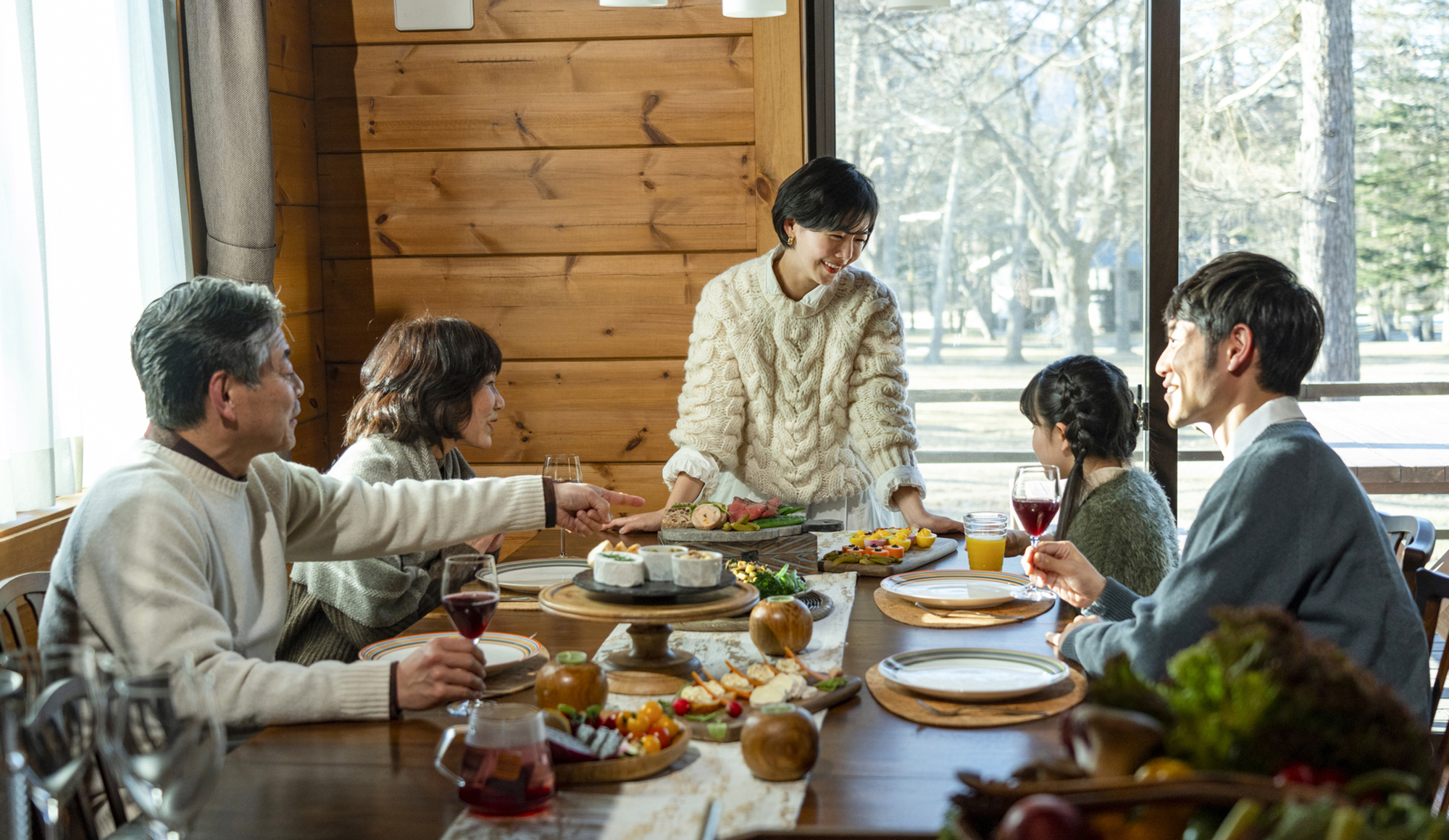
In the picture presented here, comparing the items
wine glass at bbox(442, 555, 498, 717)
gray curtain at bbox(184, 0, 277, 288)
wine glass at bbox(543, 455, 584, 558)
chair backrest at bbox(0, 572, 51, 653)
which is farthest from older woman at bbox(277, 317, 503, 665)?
gray curtain at bbox(184, 0, 277, 288)

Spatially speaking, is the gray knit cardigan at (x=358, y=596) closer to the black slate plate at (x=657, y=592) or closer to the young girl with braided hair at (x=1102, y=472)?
the black slate plate at (x=657, y=592)

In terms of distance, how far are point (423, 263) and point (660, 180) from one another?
81cm

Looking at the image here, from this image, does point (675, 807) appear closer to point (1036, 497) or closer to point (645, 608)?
point (645, 608)

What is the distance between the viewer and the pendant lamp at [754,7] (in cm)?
254

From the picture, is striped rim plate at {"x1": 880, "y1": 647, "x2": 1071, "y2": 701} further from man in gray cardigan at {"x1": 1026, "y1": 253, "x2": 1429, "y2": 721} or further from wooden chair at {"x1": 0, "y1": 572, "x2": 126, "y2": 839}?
wooden chair at {"x1": 0, "y1": 572, "x2": 126, "y2": 839}

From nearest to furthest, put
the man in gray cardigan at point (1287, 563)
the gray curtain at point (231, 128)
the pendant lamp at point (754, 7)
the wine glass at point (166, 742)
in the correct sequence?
the wine glass at point (166, 742)
the man in gray cardigan at point (1287, 563)
the pendant lamp at point (754, 7)
the gray curtain at point (231, 128)

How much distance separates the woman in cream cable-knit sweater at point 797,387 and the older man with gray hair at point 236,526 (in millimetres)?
790

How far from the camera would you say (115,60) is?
2.69 metres

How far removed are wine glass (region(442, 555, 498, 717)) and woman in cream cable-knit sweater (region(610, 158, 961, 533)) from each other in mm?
1254

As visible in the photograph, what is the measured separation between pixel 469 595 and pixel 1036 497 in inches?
36.4

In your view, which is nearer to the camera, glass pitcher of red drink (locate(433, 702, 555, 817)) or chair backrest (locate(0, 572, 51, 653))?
glass pitcher of red drink (locate(433, 702, 555, 817))

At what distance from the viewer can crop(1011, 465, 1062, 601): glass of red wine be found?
187 centimetres

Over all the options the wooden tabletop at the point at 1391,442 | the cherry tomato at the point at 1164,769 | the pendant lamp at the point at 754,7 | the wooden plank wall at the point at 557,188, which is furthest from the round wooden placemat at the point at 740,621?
the wooden tabletop at the point at 1391,442

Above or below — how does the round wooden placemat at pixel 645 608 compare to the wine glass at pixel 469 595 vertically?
below
